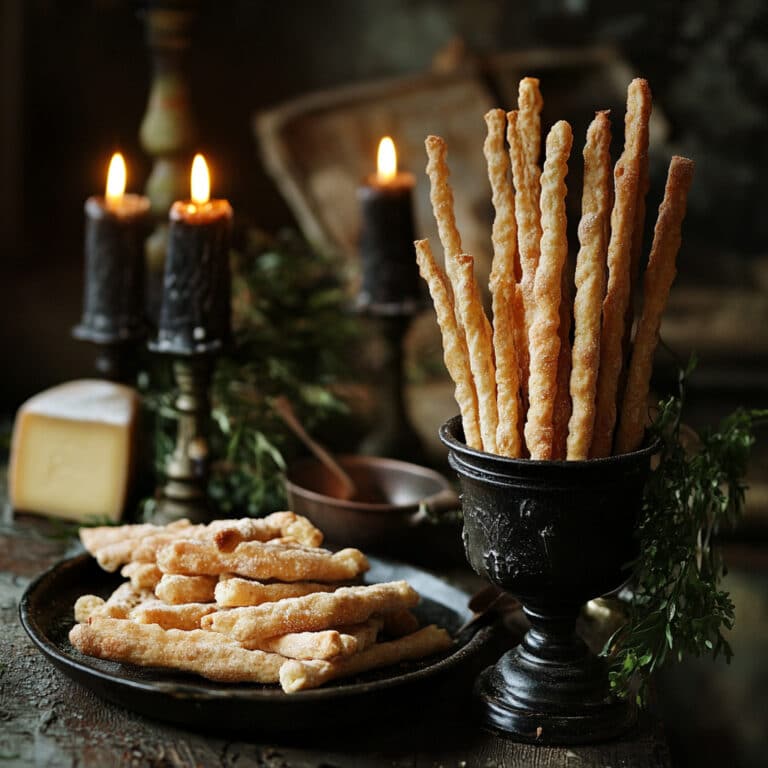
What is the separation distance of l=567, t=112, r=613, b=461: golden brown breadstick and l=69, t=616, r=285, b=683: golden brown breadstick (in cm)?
32

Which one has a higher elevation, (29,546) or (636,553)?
(636,553)

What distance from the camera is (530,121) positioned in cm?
98

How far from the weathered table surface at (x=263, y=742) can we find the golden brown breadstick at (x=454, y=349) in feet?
0.83

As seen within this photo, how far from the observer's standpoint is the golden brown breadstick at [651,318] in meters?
0.98

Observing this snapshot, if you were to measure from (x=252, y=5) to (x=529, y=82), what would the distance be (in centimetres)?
150

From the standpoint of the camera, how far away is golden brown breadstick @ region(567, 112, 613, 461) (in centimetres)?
94

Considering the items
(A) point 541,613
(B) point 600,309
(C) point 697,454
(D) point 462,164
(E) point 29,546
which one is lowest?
(E) point 29,546

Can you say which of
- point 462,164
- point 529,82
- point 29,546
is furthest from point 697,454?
point 462,164

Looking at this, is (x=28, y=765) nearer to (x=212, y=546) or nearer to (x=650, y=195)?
(x=212, y=546)

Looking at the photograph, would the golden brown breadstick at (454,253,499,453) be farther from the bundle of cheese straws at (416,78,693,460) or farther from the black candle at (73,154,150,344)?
the black candle at (73,154,150,344)

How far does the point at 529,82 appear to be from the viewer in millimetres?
958

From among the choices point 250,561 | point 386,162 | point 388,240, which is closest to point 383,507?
point 250,561

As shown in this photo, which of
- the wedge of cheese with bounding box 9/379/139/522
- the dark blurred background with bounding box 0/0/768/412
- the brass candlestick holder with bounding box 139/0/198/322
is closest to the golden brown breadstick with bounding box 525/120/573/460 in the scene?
the wedge of cheese with bounding box 9/379/139/522

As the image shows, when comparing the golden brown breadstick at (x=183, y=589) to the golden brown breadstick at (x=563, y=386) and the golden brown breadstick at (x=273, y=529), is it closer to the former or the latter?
the golden brown breadstick at (x=273, y=529)
